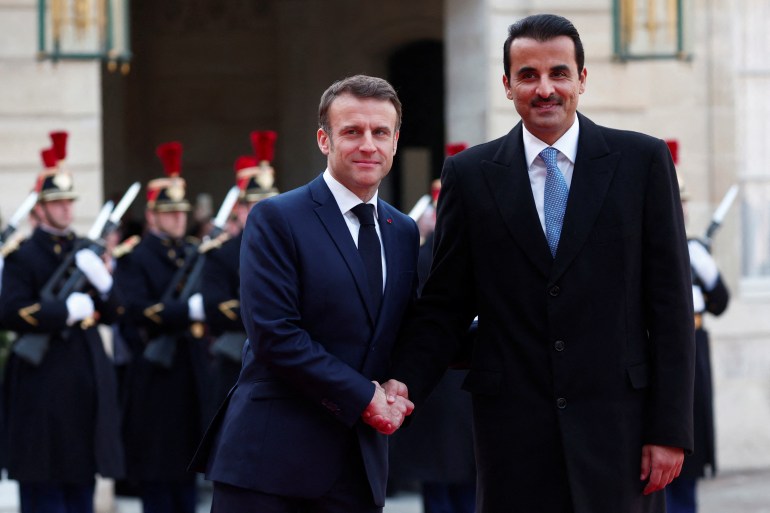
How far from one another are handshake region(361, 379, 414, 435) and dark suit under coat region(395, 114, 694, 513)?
Result: 0.19 metres

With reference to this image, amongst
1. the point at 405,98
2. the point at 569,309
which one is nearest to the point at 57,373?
the point at 569,309

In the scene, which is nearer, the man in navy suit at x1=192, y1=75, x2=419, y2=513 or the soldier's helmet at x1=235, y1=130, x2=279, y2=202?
the man in navy suit at x1=192, y1=75, x2=419, y2=513

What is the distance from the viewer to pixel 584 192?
3859mm

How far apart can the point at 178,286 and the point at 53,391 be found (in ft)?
3.80

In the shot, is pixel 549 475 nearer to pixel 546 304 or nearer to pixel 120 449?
pixel 546 304

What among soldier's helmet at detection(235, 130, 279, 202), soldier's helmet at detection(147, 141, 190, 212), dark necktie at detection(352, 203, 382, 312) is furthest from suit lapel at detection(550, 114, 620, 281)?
soldier's helmet at detection(147, 141, 190, 212)

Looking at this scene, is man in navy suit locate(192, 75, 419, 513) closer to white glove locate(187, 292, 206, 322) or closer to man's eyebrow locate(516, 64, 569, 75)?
man's eyebrow locate(516, 64, 569, 75)

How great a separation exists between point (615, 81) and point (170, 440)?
155 inches

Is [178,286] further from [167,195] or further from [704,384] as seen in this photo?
[704,384]

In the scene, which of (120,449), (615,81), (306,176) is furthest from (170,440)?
(306,176)

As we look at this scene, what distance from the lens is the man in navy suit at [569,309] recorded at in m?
3.79

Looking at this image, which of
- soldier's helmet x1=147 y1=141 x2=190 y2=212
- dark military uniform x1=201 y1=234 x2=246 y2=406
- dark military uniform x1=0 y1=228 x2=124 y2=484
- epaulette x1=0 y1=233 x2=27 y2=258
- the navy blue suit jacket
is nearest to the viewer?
the navy blue suit jacket

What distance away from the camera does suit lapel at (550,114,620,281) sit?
381 cm

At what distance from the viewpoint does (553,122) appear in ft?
12.8
